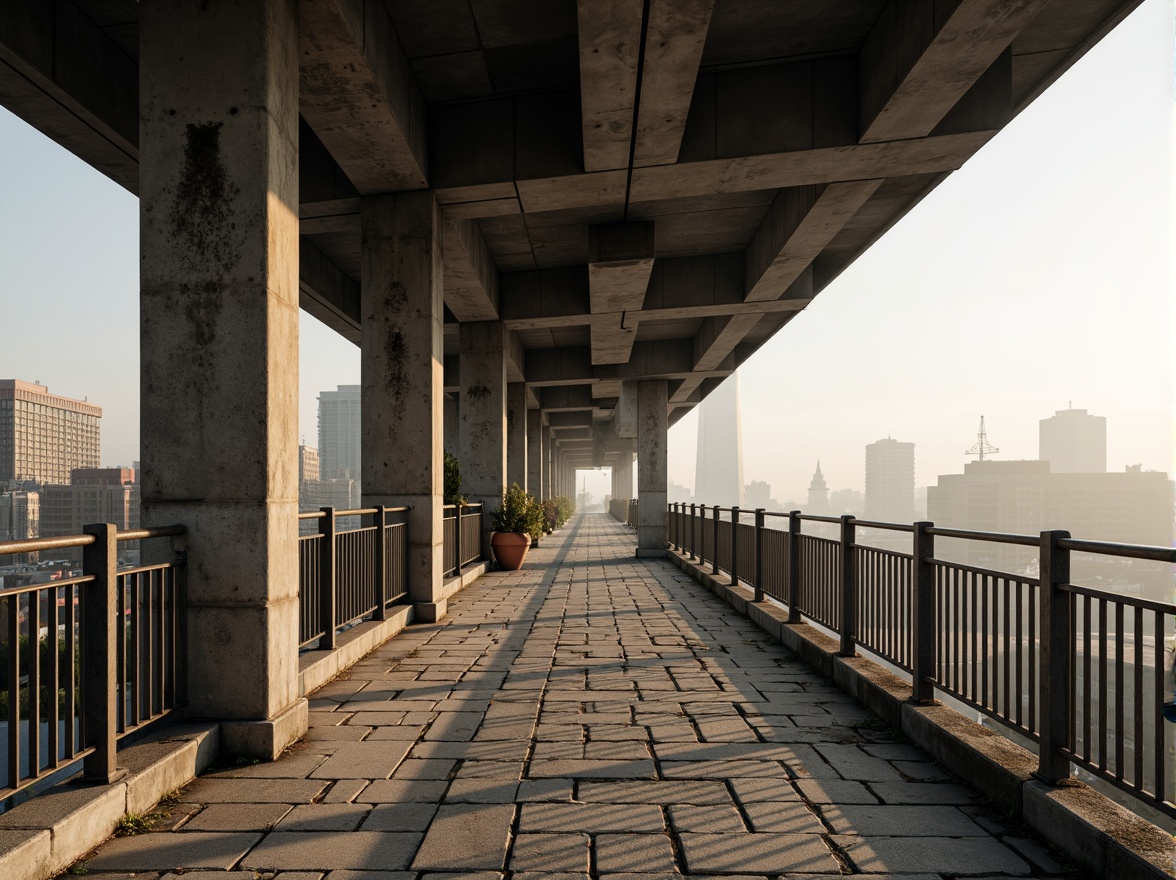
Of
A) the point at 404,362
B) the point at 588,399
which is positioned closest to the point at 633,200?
the point at 404,362

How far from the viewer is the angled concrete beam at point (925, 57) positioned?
5172 mm

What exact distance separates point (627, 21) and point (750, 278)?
702cm

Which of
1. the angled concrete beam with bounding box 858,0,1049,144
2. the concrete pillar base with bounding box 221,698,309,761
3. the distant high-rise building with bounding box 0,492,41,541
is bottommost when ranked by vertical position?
the distant high-rise building with bounding box 0,492,41,541

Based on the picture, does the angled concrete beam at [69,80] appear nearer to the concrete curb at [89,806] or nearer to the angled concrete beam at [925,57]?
the concrete curb at [89,806]

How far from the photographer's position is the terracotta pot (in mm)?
13992

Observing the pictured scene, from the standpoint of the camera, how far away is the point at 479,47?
22.2 feet

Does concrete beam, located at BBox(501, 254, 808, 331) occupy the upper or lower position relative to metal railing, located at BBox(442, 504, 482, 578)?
upper

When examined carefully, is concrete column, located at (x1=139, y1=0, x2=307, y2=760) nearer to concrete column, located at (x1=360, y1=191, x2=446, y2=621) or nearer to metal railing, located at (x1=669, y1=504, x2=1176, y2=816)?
metal railing, located at (x1=669, y1=504, x2=1176, y2=816)

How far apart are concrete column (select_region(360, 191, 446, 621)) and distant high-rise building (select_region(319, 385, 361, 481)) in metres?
120

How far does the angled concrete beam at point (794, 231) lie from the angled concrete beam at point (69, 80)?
7.23 meters

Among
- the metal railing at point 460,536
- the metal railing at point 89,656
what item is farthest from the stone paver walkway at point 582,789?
the metal railing at point 460,536

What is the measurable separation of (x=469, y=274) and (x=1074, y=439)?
156430 mm

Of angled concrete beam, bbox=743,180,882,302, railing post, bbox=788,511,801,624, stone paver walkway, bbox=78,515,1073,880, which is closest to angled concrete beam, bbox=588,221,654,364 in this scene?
angled concrete beam, bbox=743,180,882,302

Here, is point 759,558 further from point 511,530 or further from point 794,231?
point 511,530
